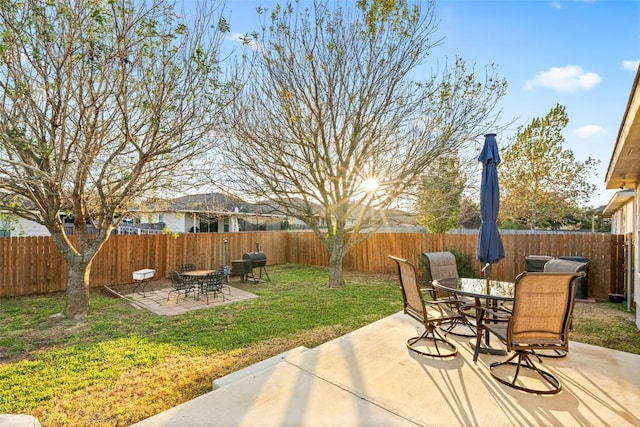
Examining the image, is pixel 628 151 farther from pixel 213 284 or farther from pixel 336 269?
pixel 213 284

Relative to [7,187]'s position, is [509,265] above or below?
below

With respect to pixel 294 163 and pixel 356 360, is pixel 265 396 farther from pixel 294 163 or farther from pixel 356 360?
pixel 294 163

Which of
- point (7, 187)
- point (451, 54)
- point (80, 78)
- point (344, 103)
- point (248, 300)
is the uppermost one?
point (451, 54)

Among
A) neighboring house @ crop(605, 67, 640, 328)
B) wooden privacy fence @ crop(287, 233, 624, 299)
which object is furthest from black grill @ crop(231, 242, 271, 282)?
neighboring house @ crop(605, 67, 640, 328)

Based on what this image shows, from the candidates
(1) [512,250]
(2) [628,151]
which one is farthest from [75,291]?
(1) [512,250]

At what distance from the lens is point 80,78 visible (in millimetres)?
5285

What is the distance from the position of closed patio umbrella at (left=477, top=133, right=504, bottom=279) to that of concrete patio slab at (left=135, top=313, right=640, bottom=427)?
140 centimetres

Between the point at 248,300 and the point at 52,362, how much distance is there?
4140 mm

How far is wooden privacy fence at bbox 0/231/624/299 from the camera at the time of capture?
8.12 metres

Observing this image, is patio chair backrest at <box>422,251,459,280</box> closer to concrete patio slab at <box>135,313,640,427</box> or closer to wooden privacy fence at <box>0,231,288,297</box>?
concrete patio slab at <box>135,313,640,427</box>

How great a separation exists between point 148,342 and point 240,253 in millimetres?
8455

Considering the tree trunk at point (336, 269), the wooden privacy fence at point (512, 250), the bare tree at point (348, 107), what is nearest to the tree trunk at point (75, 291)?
the bare tree at point (348, 107)

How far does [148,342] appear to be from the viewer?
5.02 metres

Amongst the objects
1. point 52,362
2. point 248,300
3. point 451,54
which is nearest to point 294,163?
point 248,300
